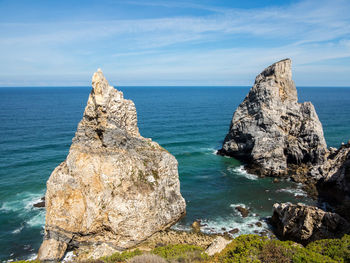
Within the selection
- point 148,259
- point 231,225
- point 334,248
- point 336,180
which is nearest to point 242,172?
point 336,180

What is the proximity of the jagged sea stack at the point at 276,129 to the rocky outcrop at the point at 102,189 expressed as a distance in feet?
102

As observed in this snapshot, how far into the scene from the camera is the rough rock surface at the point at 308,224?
28844 millimetres

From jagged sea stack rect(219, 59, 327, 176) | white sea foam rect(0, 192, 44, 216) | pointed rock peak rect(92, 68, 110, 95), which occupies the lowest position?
white sea foam rect(0, 192, 44, 216)

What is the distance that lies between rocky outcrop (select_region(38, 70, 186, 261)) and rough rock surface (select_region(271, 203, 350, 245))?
52.9 ft

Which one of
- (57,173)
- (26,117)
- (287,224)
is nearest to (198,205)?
(287,224)

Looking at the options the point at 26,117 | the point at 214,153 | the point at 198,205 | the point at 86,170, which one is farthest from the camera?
the point at 26,117

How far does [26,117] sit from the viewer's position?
105875 mm

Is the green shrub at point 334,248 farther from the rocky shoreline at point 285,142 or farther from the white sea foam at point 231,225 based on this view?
the rocky shoreline at point 285,142

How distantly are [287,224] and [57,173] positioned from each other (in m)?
29.3

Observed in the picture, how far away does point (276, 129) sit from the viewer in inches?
2219

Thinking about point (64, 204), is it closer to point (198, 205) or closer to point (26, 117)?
point (198, 205)

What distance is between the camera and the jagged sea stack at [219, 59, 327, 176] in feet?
180

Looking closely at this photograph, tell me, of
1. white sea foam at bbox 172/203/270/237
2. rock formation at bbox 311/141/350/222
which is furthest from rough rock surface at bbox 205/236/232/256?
rock formation at bbox 311/141/350/222

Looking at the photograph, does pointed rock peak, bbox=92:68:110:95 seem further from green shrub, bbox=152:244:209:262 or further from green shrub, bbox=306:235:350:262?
green shrub, bbox=306:235:350:262
